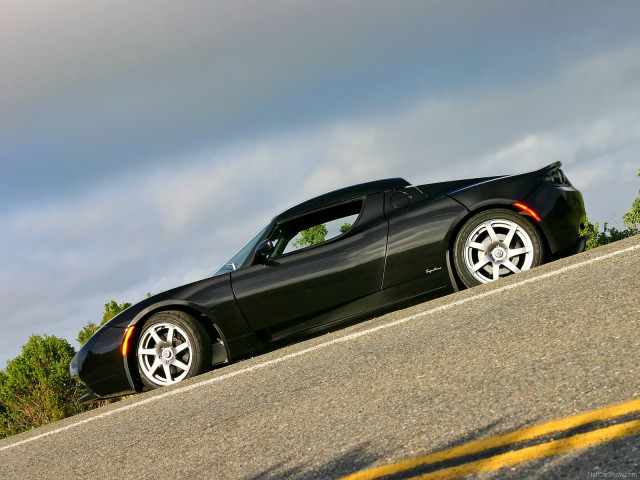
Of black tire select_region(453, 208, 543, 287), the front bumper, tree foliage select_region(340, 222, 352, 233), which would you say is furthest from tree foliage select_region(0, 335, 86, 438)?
black tire select_region(453, 208, 543, 287)

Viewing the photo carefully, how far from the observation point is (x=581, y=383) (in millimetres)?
3309

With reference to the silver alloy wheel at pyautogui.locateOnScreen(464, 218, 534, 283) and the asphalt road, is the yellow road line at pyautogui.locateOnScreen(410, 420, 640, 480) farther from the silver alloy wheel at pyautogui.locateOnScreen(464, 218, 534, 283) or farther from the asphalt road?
the silver alloy wheel at pyautogui.locateOnScreen(464, 218, 534, 283)

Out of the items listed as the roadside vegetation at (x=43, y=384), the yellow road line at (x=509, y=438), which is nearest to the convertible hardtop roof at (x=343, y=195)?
the yellow road line at (x=509, y=438)

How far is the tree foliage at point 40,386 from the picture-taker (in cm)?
1276

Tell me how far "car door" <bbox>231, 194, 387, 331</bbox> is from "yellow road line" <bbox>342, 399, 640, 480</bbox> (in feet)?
11.7

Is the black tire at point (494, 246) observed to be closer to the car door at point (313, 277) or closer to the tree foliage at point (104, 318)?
the car door at point (313, 277)

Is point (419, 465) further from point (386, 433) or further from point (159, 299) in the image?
point (159, 299)

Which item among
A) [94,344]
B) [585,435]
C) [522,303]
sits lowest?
[585,435]

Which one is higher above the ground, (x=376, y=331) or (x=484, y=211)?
(x=484, y=211)

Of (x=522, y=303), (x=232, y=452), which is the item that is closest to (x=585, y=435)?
(x=232, y=452)

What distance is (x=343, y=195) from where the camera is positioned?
716 cm

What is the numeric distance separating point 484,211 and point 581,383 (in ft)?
11.6

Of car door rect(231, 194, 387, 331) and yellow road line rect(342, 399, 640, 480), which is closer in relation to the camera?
yellow road line rect(342, 399, 640, 480)

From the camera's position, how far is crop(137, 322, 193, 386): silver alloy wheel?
6762mm
